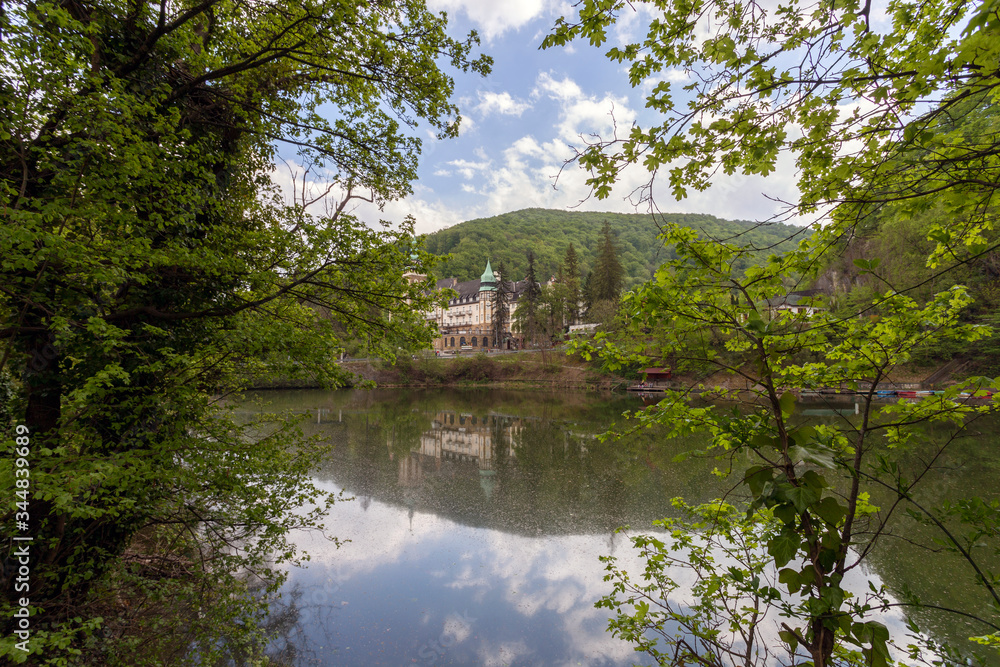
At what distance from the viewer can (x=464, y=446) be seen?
17.6m

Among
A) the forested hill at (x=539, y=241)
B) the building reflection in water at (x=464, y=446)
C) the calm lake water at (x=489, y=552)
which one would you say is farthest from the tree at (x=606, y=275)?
the calm lake water at (x=489, y=552)

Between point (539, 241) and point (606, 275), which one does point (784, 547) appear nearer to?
point (606, 275)

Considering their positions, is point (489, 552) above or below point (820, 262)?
below

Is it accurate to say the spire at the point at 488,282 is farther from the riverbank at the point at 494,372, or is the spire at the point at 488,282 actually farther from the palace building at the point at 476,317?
the riverbank at the point at 494,372

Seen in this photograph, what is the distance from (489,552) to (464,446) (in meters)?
9.49

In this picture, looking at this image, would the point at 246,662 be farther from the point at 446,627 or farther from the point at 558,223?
the point at 558,223

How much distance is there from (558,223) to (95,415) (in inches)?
4936

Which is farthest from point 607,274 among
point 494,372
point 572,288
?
point 494,372

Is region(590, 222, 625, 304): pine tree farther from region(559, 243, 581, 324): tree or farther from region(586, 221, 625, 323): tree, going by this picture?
region(559, 243, 581, 324): tree

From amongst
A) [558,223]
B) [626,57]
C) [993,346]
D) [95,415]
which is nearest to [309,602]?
[95,415]

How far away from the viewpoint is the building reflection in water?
13.6 m

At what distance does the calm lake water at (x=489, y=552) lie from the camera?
5559 mm

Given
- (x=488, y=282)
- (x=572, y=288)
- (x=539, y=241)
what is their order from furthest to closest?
1. (x=539, y=241)
2. (x=488, y=282)
3. (x=572, y=288)

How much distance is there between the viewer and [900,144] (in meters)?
2.04
